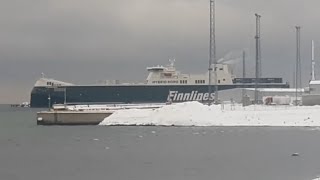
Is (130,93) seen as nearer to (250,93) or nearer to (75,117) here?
(250,93)

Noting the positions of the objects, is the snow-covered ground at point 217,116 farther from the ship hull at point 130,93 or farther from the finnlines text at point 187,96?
the ship hull at point 130,93

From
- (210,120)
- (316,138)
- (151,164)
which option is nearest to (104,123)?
(210,120)

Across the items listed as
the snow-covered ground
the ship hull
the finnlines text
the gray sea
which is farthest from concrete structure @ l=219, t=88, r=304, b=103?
the gray sea

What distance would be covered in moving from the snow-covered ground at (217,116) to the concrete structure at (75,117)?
2542 millimetres

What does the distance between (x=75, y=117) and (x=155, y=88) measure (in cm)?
7383

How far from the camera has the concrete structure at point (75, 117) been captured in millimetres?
105250

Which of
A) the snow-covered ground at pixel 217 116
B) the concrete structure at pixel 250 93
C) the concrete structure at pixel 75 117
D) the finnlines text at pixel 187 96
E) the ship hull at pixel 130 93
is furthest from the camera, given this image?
the ship hull at pixel 130 93

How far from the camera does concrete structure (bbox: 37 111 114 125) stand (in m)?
105

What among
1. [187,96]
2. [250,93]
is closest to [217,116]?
[250,93]

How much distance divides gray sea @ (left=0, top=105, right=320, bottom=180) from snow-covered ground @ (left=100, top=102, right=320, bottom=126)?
2451 cm

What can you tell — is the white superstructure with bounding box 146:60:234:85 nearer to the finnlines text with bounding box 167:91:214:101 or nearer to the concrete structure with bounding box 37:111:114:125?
the finnlines text with bounding box 167:91:214:101

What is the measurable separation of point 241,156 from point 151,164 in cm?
766

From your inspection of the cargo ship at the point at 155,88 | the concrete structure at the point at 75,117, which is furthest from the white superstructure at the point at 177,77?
Result: the concrete structure at the point at 75,117

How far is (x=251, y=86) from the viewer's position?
595 ft
